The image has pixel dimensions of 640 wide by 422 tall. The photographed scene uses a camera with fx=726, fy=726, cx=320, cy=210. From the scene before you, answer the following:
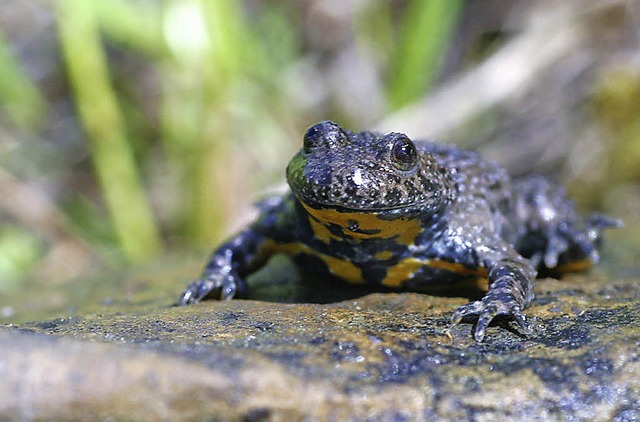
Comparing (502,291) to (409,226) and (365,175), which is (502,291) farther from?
(365,175)

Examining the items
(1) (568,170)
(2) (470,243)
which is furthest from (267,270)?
(1) (568,170)

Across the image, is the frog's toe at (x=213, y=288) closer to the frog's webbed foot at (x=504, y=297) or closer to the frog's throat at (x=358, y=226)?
the frog's throat at (x=358, y=226)

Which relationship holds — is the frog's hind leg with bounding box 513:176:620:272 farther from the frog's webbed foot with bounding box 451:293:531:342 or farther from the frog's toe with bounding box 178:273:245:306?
the frog's toe with bounding box 178:273:245:306

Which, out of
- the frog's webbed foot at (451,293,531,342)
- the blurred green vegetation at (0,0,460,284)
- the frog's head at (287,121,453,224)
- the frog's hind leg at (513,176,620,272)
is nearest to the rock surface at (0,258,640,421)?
the frog's webbed foot at (451,293,531,342)

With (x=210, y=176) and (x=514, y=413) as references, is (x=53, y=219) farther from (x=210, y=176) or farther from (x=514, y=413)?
(x=514, y=413)

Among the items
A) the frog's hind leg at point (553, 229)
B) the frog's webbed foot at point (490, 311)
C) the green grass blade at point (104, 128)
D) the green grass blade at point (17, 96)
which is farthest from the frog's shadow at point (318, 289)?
the green grass blade at point (17, 96)

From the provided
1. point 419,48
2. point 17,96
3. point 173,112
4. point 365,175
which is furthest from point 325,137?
point 17,96

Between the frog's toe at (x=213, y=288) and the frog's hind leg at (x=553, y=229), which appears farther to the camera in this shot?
the frog's hind leg at (x=553, y=229)
